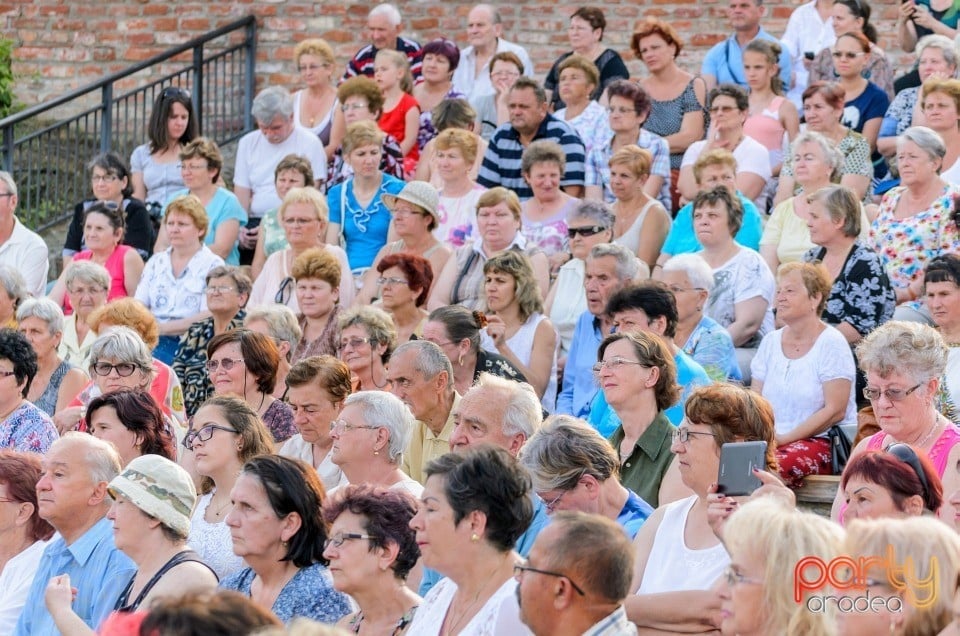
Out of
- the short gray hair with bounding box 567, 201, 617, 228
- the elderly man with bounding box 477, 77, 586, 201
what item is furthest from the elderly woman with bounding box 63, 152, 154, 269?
the short gray hair with bounding box 567, 201, 617, 228

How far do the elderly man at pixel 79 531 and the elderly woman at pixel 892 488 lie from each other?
229cm

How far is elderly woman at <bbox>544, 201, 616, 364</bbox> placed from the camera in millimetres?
7746

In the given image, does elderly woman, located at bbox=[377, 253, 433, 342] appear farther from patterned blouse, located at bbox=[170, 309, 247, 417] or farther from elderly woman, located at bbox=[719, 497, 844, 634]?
elderly woman, located at bbox=[719, 497, 844, 634]

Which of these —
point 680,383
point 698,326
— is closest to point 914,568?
point 680,383

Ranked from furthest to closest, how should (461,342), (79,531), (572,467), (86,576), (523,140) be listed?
(523,140) < (461,342) < (79,531) < (86,576) < (572,467)

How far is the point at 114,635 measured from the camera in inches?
107

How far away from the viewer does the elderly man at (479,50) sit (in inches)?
436

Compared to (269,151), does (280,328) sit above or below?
above

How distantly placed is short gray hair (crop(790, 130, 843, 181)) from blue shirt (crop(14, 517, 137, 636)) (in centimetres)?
450

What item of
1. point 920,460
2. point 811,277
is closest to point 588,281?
point 811,277

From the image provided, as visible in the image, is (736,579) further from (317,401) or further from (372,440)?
(317,401)

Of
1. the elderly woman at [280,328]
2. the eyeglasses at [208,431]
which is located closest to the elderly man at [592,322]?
the elderly woman at [280,328]

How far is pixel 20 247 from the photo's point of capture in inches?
356

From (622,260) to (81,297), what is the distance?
9.25ft
